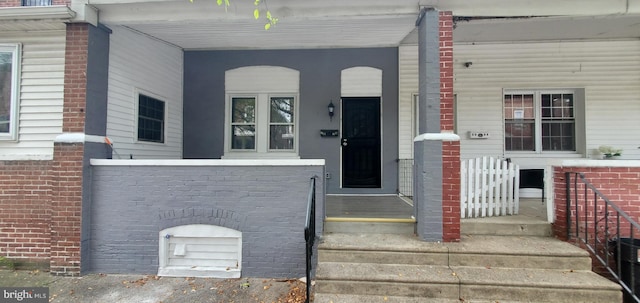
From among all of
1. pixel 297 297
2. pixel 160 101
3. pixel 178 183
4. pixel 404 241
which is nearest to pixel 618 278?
pixel 404 241

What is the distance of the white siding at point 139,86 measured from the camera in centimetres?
489

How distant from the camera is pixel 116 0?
4.30 metres

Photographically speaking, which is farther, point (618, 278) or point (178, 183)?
point (178, 183)

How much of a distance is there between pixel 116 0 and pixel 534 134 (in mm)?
7792

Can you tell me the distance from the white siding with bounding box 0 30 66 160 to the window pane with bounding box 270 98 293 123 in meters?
3.58

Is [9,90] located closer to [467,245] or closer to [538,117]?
[467,245]

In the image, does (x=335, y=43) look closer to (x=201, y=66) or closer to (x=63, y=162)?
(x=201, y=66)

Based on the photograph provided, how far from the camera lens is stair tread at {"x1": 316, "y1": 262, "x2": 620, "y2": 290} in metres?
3.22

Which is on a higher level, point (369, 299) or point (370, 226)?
point (370, 226)

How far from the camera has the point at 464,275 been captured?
3.37 meters

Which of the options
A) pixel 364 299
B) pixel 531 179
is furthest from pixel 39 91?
pixel 531 179

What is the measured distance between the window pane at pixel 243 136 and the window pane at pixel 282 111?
0.54 metres

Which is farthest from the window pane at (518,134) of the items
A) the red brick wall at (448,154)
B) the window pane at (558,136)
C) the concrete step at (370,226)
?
the concrete step at (370,226)

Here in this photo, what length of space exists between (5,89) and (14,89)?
190 mm
